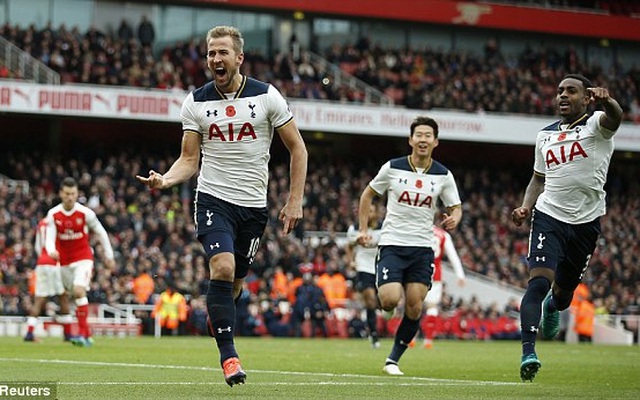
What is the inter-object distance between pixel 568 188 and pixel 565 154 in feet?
0.95

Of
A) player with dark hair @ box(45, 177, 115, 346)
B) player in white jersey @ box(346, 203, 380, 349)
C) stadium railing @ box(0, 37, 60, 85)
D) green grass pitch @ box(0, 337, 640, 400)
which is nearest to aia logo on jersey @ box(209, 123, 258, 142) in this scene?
green grass pitch @ box(0, 337, 640, 400)

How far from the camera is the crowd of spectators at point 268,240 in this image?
1136 inches

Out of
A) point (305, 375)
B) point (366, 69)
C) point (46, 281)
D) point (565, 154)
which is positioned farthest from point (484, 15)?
point (565, 154)

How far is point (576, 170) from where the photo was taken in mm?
10695

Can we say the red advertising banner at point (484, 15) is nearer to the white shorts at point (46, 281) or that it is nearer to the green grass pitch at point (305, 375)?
the white shorts at point (46, 281)

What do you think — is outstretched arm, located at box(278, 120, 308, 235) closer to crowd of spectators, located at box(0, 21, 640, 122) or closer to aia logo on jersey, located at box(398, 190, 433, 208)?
aia logo on jersey, located at box(398, 190, 433, 208)

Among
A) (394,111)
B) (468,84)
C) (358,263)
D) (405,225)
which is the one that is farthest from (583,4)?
(405,225)

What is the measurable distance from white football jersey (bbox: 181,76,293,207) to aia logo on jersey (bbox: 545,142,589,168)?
8.50 ft

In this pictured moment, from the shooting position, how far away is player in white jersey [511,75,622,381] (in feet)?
34.3

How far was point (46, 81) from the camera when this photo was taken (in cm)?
3806

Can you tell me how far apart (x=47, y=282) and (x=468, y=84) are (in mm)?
29616

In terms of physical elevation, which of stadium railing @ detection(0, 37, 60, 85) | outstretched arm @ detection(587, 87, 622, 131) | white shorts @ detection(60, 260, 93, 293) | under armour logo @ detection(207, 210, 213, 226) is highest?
stadium railing @ detection(0, 37, 60, 85)

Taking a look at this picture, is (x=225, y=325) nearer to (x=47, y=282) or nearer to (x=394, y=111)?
(x=47, y=282)

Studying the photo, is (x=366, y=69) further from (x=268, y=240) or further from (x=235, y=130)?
(x=235, y=130)
